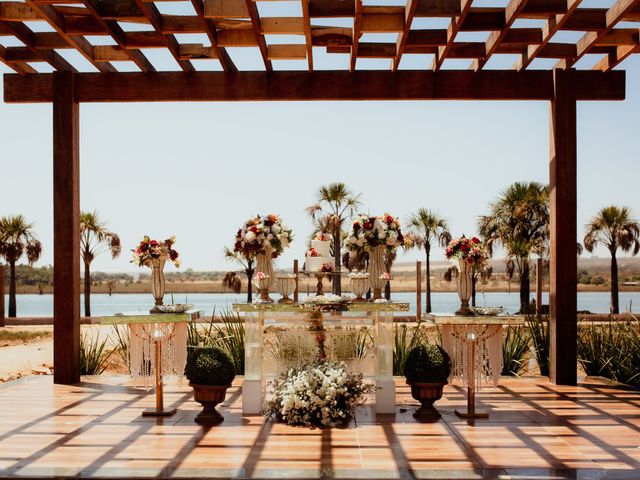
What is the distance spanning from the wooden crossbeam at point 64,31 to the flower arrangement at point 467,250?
12.8ft

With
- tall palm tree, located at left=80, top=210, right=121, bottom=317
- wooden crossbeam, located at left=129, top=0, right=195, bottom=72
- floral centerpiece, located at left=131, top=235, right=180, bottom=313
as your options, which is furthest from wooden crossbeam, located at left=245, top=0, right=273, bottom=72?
tall palm tree, located at left=80, top=210, right=121, bottom=317

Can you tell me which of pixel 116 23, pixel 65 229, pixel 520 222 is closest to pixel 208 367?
pixel 65 229

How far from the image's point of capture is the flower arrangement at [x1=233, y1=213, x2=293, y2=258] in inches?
243

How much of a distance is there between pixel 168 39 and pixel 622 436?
16.7 ft

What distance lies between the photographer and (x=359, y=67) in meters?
7.46

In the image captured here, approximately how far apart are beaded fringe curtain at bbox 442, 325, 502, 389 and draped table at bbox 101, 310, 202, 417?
226cm

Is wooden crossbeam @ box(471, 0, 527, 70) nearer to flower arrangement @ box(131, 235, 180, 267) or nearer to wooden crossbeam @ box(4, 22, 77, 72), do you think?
flower arrangement @ box(131, 235, 180, 267)

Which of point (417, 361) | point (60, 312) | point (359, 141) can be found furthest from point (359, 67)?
point (359, 141)

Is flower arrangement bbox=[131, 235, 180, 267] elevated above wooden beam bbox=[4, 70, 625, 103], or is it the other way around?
wooden beam bbox=[4, 70, 625, 103]

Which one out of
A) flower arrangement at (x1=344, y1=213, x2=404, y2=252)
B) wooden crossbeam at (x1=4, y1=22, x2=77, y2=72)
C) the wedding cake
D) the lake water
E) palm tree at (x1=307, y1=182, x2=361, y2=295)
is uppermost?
wooden crossbeam at (x1=4, y1=22, x2=77, y2=72)

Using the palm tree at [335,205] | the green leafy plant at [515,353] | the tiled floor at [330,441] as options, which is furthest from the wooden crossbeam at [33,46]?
the palm tree at [335,205]

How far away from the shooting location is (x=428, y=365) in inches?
229

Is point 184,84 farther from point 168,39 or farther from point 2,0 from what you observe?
point 2,0

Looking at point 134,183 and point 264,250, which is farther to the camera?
point 134,183
